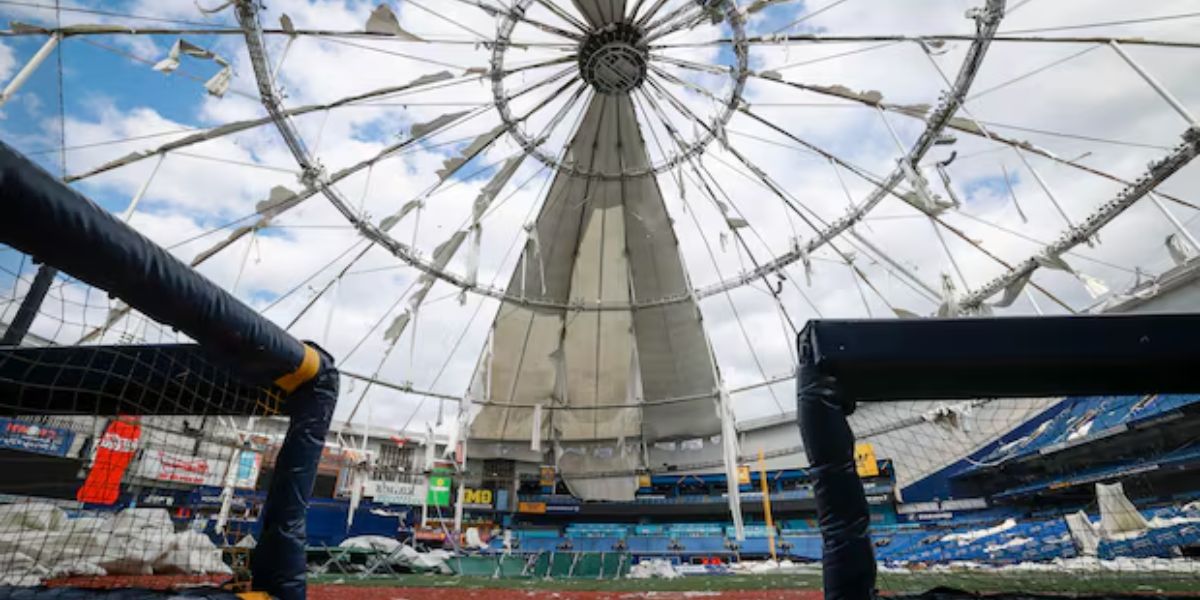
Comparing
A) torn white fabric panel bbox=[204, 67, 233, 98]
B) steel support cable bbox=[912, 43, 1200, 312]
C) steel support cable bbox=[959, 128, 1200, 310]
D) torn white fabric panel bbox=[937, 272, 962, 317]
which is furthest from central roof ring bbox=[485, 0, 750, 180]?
steel support cable bbox=[959, 128, 1200, 310]

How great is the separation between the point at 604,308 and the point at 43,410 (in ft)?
63.4

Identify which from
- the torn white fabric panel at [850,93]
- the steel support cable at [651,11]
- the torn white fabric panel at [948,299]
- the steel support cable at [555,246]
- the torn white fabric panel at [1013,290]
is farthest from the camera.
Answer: the steel support cable at [555,246]

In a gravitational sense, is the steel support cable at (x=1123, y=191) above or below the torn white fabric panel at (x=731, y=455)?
above

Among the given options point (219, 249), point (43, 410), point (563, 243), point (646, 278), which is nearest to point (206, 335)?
point (43, 410)

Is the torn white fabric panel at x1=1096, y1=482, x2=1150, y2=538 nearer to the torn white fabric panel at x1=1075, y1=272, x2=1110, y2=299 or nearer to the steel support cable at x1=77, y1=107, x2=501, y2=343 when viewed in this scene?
the torn white fabric panel at x1=1075, y1=272, x2=1110, y2=299

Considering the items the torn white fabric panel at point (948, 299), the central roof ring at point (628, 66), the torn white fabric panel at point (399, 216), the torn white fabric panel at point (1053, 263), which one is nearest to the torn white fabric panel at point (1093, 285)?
the torn white fabric panel at point (1053, 263)

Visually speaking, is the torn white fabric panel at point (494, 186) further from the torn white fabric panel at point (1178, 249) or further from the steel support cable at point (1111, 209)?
the torn white fabric panel at point (1178, 249)

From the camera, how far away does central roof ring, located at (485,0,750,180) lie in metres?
14.4

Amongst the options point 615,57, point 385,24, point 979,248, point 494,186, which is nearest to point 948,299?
point 979,248

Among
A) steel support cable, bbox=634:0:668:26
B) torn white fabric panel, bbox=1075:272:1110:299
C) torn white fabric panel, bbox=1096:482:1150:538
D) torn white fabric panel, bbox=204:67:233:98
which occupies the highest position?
steel support cable, bbox=634:0:668:26

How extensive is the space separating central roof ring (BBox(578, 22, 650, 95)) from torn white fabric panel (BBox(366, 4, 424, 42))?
526 centimetres

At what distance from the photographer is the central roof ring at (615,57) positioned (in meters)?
15.4

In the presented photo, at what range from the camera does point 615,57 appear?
15836 millimetres

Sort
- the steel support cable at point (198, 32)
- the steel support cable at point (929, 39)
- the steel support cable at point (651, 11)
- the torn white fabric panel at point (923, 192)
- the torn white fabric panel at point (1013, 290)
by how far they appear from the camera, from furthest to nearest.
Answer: the torn white fabric panel at point (1013, 290), the steel support cable at point (651, 11), the torn white fabric panel at point (923, 192), the steel support cable at point (929, 39), the steel support cable at point (198, 32)
